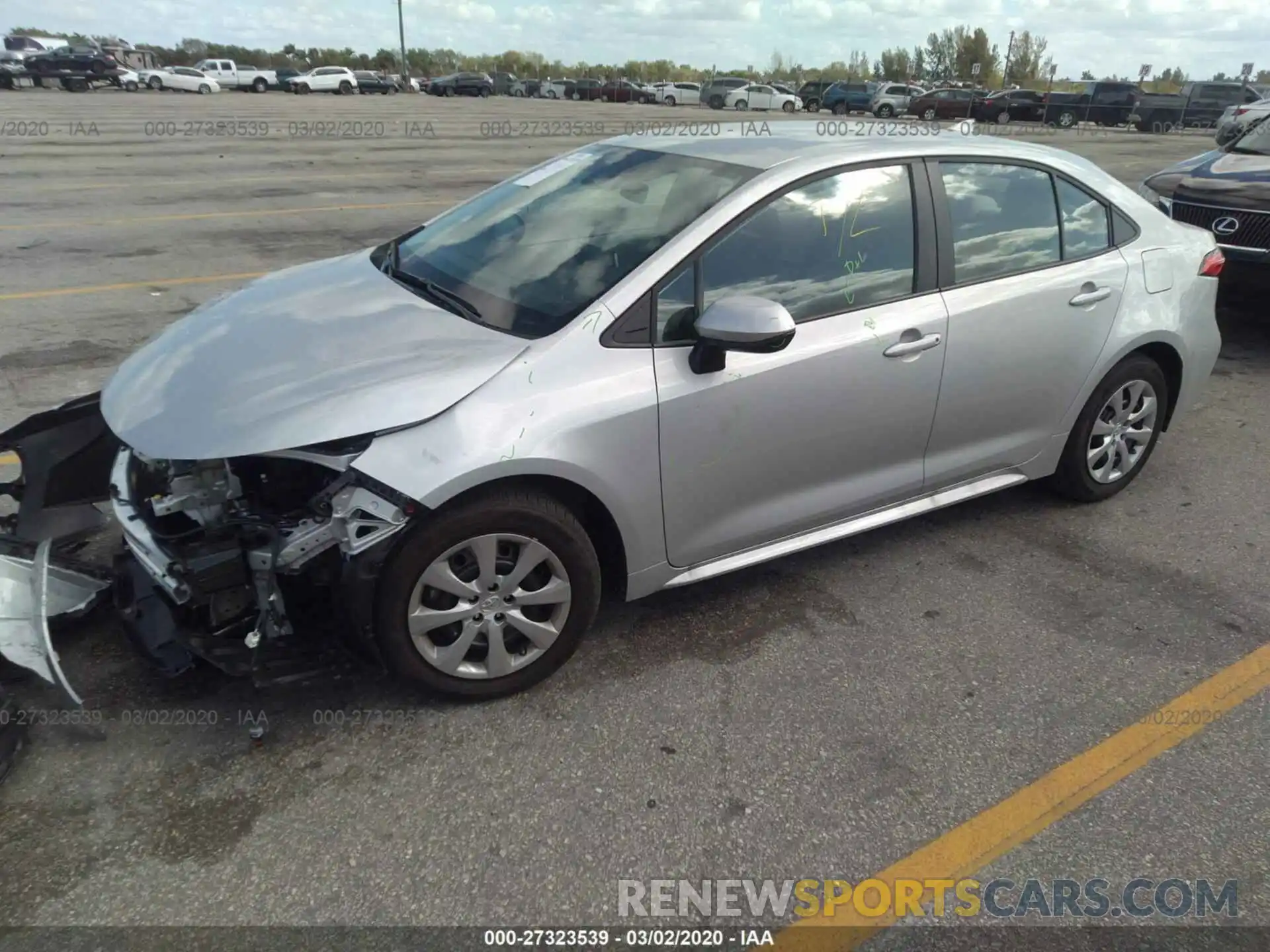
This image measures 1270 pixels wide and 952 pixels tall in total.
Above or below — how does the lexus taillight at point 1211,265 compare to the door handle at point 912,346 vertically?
above

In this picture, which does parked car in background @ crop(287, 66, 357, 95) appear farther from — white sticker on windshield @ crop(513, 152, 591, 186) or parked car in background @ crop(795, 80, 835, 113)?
white sticker on windshield @ crop(513, 152, 591, 186)

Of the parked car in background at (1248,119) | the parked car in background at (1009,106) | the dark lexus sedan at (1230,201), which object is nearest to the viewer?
the dark lexus sedan at (1230,201)

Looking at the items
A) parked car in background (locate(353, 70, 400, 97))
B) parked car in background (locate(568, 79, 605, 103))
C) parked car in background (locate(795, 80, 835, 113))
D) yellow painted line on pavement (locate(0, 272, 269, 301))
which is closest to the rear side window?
yellow painted line on pavement (locate(0, 272, 269, 301))

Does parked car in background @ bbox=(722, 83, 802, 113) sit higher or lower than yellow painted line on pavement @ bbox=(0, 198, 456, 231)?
higher

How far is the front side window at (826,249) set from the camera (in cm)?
311

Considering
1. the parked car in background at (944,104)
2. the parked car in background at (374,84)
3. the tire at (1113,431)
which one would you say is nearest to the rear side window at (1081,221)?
the tire at (1113,431)

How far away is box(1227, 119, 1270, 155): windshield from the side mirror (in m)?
→ 6.81

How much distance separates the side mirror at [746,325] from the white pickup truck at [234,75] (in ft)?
191

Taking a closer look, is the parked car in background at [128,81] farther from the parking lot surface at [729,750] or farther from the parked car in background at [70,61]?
the parking lot surface at [729,750]

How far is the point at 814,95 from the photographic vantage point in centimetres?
5012

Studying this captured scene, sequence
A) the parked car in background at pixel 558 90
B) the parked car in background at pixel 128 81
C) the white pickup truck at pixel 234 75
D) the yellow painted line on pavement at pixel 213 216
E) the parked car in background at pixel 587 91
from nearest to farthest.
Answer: the yellow painted line on pavement at pixel 213 216
the parked car in background at pixel 128 81
the white pickup truck at pixel 234 75
the parked car in background at pixel 587 91
the parked car in background at pixel 558 90

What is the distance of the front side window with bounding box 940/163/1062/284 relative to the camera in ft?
11.8

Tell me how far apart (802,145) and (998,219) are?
3.01 feet

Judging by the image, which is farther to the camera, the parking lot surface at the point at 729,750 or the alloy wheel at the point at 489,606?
the alloy wheel at the point at 489,606
